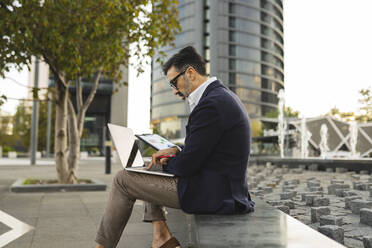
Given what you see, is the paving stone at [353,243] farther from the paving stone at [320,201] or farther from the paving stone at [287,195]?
the paving stone at [287,195]

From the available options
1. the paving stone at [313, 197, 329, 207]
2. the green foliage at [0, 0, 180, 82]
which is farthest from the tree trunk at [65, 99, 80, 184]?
the paving stone at [313, 197, 329, 207]

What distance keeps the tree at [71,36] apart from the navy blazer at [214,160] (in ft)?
15.7

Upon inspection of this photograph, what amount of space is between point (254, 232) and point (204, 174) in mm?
622

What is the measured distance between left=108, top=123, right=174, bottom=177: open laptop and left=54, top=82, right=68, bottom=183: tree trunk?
589cm

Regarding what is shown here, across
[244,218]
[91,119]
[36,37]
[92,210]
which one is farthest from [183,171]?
[91,119]

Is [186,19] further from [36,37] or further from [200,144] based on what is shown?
[200,144]

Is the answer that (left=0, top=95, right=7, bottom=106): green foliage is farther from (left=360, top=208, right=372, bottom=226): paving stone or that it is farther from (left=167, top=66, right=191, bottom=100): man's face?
(left=360, top=208, right=372, bottom=226): paving stone

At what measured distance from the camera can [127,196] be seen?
2.68 m

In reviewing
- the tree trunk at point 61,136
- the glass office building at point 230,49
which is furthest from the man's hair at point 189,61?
the glass office building at point 230,49

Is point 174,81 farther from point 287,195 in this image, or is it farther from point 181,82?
point 287,195

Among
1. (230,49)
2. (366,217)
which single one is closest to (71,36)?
(366,217)

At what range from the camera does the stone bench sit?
1685 mm

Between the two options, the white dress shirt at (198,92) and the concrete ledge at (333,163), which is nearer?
the white dress shirt at (198,92)

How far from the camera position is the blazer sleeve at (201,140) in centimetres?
238
